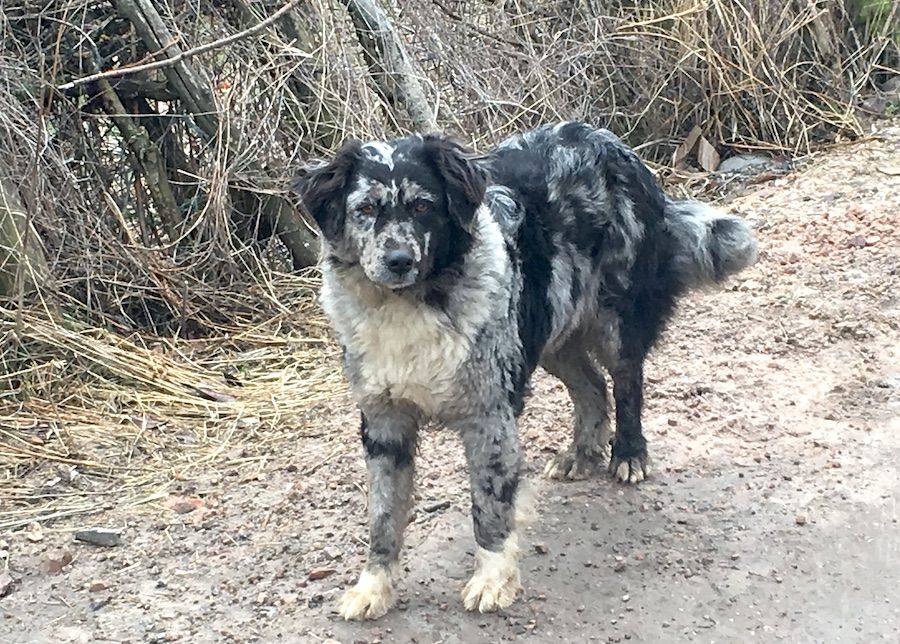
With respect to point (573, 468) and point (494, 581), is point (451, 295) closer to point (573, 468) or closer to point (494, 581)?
point (494, 581)

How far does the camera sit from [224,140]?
725cm

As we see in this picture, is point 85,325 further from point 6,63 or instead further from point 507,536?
point 507,536

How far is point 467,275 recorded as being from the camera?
13.6 feet

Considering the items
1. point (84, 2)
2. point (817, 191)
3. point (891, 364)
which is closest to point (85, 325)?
point (84, 2)

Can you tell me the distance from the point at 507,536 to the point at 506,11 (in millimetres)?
5663

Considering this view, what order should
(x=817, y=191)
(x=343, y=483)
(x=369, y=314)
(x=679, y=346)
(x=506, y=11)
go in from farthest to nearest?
(x=506, y=11)
(x=817, y=191)
(x=679, y=346)
(x=343, y=483)
(x=369, y=314)

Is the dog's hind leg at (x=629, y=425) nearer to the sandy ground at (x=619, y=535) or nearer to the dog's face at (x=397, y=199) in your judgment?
the sandy ground at (x=619, y=535)

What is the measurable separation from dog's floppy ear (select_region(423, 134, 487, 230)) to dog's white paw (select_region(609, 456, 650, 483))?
154cm

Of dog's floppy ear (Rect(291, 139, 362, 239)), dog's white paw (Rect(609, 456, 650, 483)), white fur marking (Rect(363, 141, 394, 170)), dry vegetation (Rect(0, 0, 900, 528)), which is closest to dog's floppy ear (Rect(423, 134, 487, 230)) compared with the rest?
white fur marking (Rect(363, 141, 394, 170))

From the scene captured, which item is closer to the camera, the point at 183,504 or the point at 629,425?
the point at 629,425

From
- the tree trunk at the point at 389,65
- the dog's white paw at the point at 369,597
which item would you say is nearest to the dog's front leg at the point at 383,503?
the dog's white paw at the point at 369,597

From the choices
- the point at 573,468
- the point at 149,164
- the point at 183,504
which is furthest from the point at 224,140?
the point at 573,468

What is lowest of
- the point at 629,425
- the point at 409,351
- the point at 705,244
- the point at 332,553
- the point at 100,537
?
the point at 629,425

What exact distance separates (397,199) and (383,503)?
107 cm
